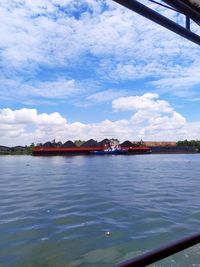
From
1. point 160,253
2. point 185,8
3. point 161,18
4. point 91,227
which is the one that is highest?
point 185,8

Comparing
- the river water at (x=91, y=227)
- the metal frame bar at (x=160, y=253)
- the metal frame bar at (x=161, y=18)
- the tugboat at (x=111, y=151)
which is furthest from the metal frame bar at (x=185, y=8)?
the tugboat at (x=111, y=151)

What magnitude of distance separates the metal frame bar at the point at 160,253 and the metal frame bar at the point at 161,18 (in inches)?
58.6

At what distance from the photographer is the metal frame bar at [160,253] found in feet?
4.74

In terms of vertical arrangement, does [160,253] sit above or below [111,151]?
below

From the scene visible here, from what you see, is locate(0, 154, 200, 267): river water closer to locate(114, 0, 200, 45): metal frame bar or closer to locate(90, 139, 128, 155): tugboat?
locate(114, 0, 200, 45): metal frame bar

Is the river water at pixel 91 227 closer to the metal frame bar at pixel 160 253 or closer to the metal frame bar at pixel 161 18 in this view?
the metal frame bar at pixel 161 18

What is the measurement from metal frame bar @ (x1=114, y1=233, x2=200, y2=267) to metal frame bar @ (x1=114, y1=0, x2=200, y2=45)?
Answer: 58.6 inches

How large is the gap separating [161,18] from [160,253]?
1.87m

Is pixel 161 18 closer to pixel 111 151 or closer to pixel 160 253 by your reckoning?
pixel 160 253

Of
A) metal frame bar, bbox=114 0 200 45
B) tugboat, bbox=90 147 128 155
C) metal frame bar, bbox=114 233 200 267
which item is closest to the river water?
metal frame bar, bbox=114 0 200 45

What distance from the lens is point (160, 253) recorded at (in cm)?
156

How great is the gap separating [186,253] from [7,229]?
211 inches

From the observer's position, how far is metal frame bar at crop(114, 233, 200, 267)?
4.74 feet

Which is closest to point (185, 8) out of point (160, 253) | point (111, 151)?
point (160, 253)
